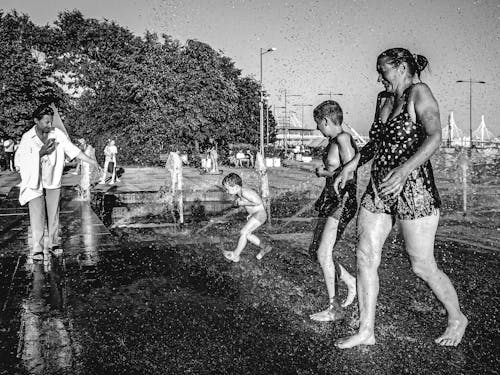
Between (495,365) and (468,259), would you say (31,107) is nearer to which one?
(468,259)

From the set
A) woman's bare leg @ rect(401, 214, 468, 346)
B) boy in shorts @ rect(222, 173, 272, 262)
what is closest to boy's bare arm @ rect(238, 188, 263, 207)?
boy in shorts @ rect(222, 173, 272, 262)

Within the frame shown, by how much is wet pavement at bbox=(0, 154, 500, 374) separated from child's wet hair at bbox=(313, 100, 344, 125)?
149cm

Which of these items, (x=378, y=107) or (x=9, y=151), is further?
(x=9, y=151)

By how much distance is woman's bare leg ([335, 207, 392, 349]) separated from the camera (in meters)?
3.20

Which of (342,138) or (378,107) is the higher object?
(378,107)

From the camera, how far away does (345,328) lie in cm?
357

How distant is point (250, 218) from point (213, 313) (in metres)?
2.28

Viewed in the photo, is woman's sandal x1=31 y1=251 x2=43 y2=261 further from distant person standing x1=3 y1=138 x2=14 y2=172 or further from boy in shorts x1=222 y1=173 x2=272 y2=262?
distant person standing x1=3 y1=138 x2=14 y2=172

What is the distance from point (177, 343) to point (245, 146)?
43.7 metres

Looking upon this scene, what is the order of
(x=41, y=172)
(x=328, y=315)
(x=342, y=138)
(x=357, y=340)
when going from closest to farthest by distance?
(x=357, y=340) → (x=328, y=315) → (x=342, y=138) → (x=41, y=172)

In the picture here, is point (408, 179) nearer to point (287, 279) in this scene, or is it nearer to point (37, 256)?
point (287, 279)

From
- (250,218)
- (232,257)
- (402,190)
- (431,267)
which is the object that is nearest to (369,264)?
(431,267)

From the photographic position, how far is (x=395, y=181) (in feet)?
9.77

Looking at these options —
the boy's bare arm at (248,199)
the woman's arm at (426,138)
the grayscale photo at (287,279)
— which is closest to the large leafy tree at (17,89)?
the grayscale photo at (287,279)
